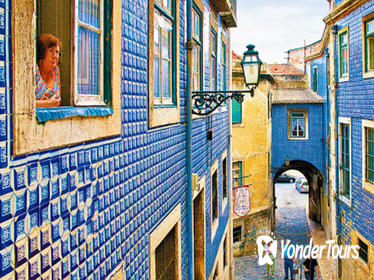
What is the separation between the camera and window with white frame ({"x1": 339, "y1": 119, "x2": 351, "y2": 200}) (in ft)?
45.9

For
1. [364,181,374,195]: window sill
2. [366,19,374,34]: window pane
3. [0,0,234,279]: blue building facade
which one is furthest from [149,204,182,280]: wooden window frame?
[366,19,374,34]: window pane

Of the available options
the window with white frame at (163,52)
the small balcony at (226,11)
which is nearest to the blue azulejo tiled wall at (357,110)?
the small balcony at (226,11)

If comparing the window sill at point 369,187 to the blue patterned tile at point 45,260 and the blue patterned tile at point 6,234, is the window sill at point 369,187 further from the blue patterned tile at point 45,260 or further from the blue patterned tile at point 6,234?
the blue patterned tile at point 6,234

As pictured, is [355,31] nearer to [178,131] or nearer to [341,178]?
[341,178]

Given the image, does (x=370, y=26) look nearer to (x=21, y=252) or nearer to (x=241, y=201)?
(x=241, y=201)

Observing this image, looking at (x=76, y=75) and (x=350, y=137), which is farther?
(x=350, y=137)

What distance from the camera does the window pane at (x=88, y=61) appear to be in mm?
2943

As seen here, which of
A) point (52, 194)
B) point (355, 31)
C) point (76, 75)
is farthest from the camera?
point (355, 31)

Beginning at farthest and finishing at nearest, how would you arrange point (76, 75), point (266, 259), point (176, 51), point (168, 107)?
point (266, 259), point (176, 51), point (168, 107), point (76, 75)

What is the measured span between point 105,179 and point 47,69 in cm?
98

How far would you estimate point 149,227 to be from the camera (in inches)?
173

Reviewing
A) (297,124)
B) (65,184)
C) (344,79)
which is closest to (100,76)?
(65,184)

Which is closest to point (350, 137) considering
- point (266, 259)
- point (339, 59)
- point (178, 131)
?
point (339, 59)

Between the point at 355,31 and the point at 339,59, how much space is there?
6.20 feet
